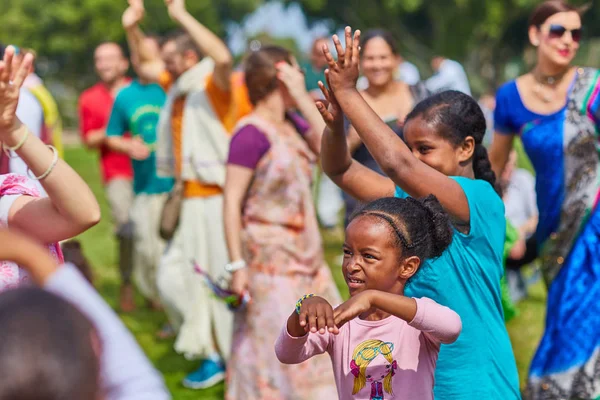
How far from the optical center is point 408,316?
275 cm

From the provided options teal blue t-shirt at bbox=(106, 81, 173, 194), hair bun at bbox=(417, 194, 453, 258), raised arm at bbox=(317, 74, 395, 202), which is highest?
teal blue t-shirt at bbox=(106, 81, 173, 194)

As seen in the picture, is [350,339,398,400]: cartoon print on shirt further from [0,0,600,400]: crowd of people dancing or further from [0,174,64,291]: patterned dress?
[0,174,64,291]: patterned dress

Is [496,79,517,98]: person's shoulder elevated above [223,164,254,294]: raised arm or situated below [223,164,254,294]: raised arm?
above

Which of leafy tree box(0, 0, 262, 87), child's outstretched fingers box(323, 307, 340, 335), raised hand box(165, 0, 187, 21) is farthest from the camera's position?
leafy tree box(0, 0, 262, 87)

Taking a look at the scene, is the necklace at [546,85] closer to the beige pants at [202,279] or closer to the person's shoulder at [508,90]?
the person's shoulder at [508,90]

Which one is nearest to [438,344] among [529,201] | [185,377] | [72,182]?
[72,182]

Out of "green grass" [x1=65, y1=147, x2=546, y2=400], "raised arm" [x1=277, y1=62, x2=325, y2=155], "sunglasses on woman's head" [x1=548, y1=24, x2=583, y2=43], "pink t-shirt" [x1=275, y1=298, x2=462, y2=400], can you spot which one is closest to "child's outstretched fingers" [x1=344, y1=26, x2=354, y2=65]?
"pink t-shirt" [x1=275, y1=298, x2=462, y2=400]

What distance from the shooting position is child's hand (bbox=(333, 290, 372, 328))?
2.53m

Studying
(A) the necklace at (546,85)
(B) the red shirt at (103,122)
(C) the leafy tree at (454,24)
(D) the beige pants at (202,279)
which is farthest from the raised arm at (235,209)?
(C) the leafy tree at (454,24)

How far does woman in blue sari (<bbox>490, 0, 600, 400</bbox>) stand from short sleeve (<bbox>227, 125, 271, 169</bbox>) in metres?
1.21

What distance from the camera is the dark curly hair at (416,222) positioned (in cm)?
302

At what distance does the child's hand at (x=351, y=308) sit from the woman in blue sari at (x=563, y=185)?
8.72 feet

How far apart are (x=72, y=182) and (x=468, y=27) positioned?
4003cm

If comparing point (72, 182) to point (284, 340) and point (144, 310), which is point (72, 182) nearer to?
point (284, 340)
